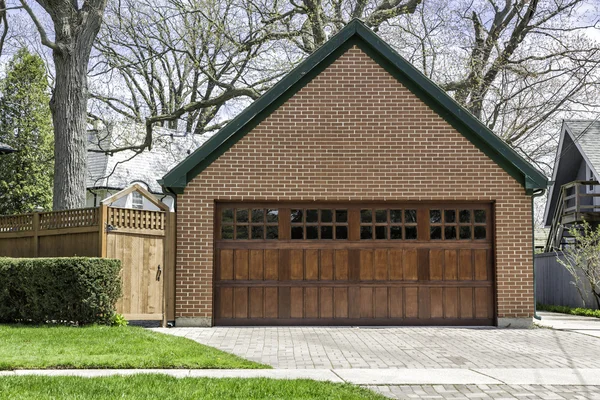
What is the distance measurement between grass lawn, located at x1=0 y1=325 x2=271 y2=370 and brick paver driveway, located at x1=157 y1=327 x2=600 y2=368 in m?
0.70

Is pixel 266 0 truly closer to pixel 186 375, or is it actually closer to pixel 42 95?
pixel 42 95

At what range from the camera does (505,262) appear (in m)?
15.1

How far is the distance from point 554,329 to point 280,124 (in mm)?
6697

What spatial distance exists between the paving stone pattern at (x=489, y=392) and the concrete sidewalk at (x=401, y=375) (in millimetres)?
179

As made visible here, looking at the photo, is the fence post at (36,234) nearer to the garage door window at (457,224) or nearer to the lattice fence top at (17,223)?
the lattice fence top at (17,223)

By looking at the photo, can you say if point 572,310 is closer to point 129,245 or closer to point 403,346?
point 403,346

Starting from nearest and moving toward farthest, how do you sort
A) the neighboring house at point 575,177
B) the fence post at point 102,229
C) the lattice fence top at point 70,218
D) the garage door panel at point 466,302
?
the fence post at point 102,229 < the lattice fence top at point 70,218 < the garage door panel at point 466,302 < the neighboring house at point 575,177

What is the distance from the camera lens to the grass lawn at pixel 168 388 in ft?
23.6

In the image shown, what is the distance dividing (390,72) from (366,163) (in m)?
1.90

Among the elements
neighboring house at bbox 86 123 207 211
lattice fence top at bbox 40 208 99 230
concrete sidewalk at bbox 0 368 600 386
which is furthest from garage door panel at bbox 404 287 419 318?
neighboring house at bbox 86 123 207 211

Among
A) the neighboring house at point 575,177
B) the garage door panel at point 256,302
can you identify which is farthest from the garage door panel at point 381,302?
the neighboring house at point 575,177

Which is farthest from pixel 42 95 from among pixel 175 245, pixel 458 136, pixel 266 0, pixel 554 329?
pixel 554 329

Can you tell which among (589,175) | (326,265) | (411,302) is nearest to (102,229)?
(326,265)

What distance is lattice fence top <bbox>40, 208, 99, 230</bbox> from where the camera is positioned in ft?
47.0
